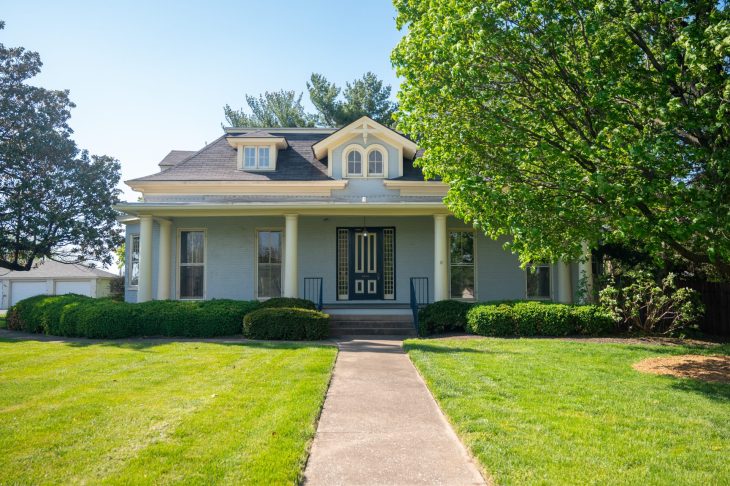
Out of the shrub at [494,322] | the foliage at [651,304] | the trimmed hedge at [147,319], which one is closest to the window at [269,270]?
the trimmed hedge at [147,319]

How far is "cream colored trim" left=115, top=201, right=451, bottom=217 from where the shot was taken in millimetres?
13867

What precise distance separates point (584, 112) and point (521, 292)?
9.16 meters

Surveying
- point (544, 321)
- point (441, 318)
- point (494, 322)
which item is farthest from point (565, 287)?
point (441, 318)

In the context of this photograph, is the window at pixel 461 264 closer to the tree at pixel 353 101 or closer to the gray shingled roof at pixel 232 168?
the gray shingled roof at pixel 232 168

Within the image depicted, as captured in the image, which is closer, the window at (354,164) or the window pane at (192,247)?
the window pane at (192,247)

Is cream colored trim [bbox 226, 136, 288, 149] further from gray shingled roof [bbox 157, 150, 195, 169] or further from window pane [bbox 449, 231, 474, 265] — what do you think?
window pane [bbox 449, 231, 474, 265]

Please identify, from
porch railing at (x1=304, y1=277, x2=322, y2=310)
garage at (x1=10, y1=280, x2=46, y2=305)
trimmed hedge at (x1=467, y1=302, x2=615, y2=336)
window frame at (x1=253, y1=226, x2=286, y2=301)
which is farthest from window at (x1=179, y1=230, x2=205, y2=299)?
garage at (x1=10, y1=280, x2=46, y2=305)

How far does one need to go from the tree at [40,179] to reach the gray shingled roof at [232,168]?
8.93 m

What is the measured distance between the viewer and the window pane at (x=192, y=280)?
16.0 meters

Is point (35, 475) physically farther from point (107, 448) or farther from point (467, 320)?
point (467, 320)

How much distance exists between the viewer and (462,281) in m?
15.9

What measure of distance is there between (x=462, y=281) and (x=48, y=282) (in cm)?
3222

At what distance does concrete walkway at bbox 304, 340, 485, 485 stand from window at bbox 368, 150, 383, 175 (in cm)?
962

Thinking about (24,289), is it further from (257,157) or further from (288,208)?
(288,208)
